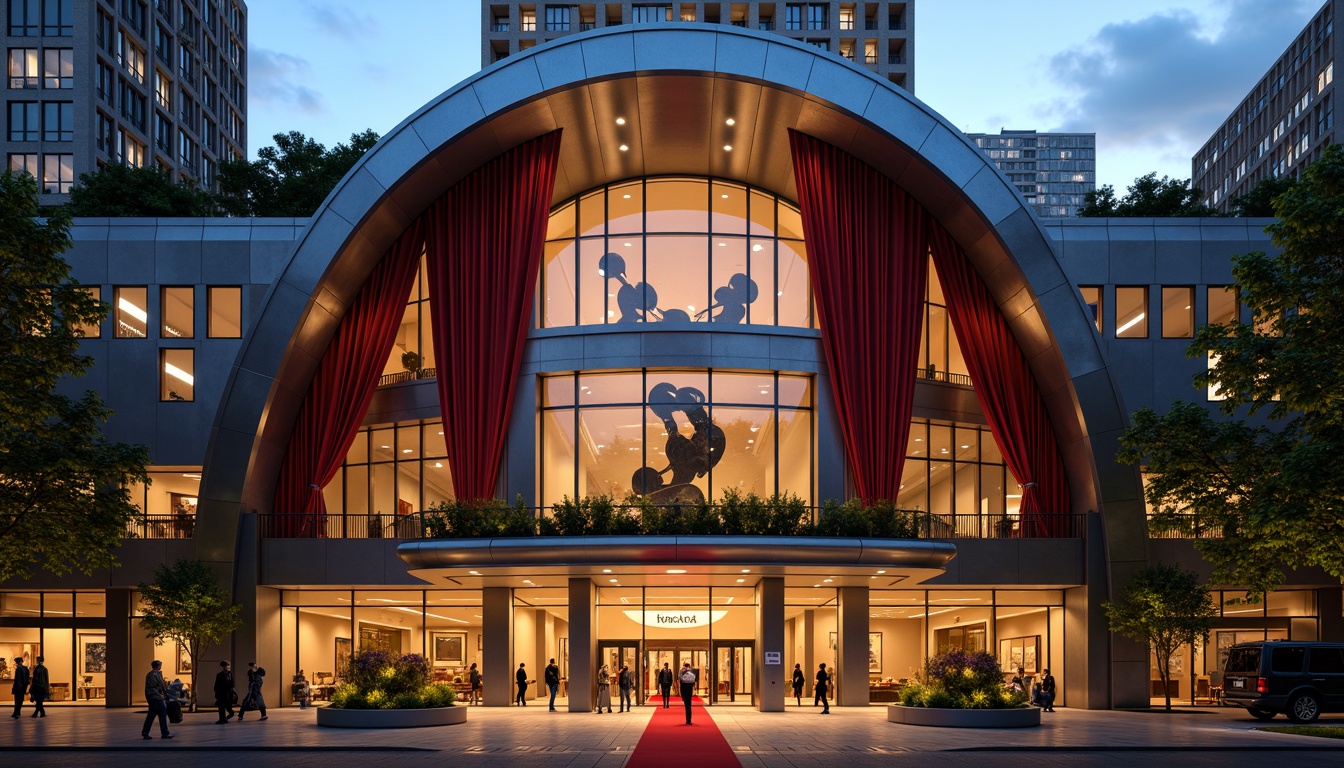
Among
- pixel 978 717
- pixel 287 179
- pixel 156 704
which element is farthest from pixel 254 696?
pixel 287 179

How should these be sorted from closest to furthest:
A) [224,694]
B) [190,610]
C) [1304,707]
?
1. [224,694]
2. [1304,707]
3. [190,610]

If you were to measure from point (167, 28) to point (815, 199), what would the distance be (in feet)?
211

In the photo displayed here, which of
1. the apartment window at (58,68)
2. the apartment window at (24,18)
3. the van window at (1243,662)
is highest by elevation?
the apartment window at (24,18)

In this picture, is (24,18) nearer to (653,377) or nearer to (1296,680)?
(653,377)

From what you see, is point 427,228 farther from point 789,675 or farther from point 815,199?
point 789,675

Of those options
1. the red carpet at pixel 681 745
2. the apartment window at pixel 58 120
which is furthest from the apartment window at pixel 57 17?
the red carpet at pixel 681 745

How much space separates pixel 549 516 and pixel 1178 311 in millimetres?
21990

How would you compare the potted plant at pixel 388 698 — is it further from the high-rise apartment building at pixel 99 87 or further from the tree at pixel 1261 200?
the high-rise apartment building at pixel 99 87

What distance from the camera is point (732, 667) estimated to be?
3891 cm

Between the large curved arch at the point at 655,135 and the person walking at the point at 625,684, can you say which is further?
the large curved arch at the point at 655,135

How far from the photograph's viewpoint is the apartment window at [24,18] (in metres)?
71.2

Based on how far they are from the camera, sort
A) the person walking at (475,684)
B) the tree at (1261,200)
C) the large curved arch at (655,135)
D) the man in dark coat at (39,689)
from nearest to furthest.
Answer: the man in dark coat at (39,689), the large curved arch at (655,135), the person walking at (475,684), the tree at (1261,200)

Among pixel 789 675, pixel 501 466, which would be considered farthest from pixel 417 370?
pixel 789 675

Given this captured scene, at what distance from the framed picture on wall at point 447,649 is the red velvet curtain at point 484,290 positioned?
17.1ft
